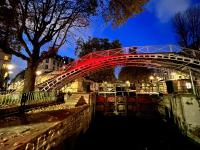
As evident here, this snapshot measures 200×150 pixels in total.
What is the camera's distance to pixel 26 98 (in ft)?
33.9

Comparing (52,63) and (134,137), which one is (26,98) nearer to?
(134,137)

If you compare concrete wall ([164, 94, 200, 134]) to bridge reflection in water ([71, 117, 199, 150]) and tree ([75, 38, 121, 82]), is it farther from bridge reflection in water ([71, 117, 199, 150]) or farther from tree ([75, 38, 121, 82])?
tree ([75, 38, 121, 82])

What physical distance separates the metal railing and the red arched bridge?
4794 mm

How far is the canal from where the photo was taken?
11.3 meters

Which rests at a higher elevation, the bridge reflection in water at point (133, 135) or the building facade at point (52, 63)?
the building facade at point (52, 63)

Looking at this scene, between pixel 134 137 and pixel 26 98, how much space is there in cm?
967

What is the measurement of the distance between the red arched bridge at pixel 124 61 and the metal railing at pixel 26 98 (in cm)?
479

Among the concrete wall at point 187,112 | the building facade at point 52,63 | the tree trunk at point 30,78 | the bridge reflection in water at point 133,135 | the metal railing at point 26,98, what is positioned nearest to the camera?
the metal railing at point 26,98

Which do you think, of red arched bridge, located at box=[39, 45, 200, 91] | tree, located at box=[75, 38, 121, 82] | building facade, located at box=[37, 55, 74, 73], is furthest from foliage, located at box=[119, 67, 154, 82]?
building facade, located at box=[37, 55, 74, 73]

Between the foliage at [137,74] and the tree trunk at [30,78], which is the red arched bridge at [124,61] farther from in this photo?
the foliage at [137,74]

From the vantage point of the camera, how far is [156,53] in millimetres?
19406

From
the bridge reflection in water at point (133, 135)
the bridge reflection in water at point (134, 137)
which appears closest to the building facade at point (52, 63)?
the bridge reflection in water at point (133, 135)

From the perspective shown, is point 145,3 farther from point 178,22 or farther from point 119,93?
point 178,22

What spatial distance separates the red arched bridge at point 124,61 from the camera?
18.2 metres
